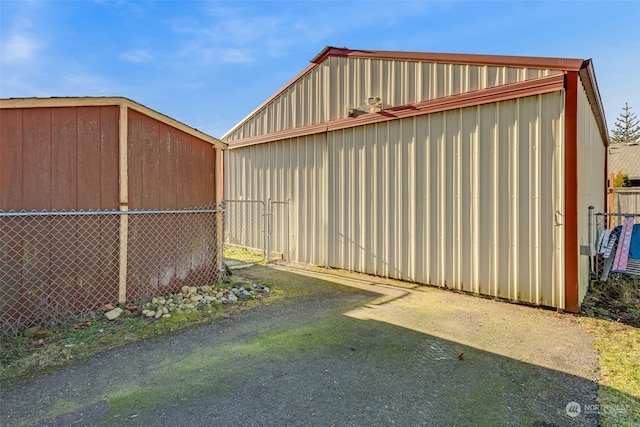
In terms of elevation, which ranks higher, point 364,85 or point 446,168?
point 364,85

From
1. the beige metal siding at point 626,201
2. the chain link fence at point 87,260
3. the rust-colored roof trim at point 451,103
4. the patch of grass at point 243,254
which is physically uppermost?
the rust-colored roof trim at point 451,103

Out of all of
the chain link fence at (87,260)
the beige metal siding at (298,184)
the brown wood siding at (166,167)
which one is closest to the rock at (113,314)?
the chain link fence at (87,260)

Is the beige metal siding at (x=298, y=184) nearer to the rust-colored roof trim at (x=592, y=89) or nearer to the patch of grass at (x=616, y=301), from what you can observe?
the rust-colored roof trim at (x=592, y=89)

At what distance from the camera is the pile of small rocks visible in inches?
149

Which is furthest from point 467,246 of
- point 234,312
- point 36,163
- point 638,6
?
point 36,163

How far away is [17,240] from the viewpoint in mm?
3084

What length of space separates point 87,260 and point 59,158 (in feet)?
3.56

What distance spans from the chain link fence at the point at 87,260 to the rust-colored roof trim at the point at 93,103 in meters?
1.04

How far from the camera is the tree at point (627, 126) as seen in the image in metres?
33.5

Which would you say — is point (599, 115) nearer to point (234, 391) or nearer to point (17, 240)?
point (234, 391)

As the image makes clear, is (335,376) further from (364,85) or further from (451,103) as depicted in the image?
(364,85)

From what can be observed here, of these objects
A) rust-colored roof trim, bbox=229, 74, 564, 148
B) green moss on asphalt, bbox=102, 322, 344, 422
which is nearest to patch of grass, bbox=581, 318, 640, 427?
green moss on asphalt, bbox=102, 322, 344, 422

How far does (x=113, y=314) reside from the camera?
348 cm

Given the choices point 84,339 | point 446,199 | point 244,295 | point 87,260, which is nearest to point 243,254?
point 244,295
